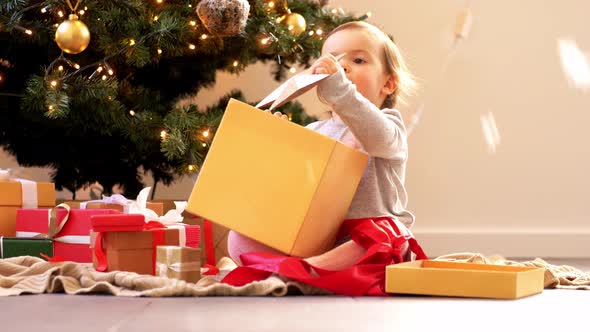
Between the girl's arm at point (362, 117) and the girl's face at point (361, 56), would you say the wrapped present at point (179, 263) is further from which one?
the girl's face at point (361, 56)

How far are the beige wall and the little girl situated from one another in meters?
1.16

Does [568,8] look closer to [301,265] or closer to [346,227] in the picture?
[346,227]

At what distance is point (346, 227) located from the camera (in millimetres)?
1410

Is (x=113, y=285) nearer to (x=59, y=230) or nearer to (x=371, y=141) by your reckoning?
(x=59, y=230)

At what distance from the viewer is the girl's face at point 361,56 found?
153cm

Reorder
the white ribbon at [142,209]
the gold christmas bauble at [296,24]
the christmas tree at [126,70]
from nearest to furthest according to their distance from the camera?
the white ribbon at [142,209] < the christmas tree at [126,70] < the gold christmas bauble at [296,24]

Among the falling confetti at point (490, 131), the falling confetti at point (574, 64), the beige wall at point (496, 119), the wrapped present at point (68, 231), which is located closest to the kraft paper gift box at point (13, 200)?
the wrapped present at point (68, 231)

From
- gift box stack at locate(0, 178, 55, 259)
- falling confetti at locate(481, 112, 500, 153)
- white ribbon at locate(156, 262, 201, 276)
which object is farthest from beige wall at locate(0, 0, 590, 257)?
white ribbon at locate(156, 262, 201, 276)

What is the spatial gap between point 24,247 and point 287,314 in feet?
2.40

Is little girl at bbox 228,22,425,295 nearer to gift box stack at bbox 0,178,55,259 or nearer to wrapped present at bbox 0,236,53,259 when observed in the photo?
wrapped present at bbox 0,236,53,259

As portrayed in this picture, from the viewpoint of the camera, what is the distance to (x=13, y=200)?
5.42ft

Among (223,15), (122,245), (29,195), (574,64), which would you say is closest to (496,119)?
(574,64)

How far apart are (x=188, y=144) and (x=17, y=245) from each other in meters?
0.52

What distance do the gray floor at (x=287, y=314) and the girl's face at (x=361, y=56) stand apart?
49 cm
